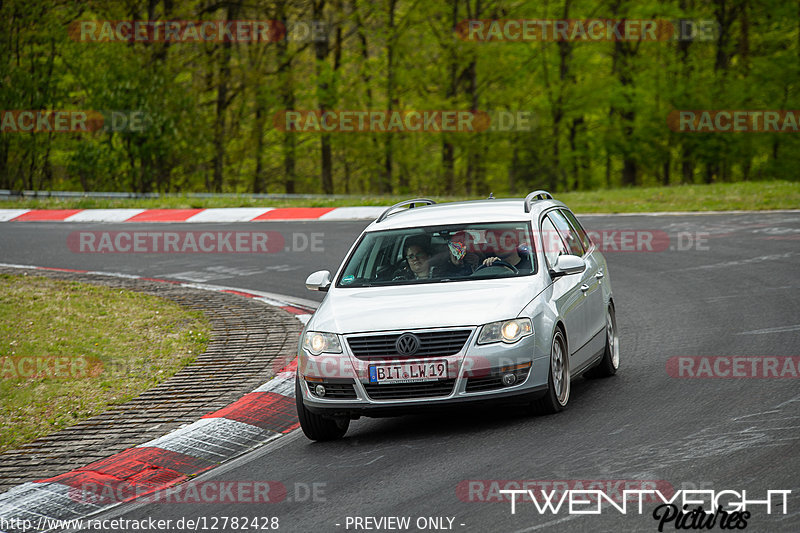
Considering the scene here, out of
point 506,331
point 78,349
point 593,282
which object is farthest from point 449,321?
point 78,349

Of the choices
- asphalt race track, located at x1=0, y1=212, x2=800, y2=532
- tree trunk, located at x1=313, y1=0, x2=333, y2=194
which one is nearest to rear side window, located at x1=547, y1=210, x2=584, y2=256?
asphalt race track, located at x1=0, y1=212, x2=800, y2=532

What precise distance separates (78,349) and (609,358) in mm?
5375

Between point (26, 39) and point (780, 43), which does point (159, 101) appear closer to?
point (26, 39)

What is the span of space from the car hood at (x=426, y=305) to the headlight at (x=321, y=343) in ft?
0.16

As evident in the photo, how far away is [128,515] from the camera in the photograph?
5762 mm

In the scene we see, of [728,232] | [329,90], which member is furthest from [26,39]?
[728,232]

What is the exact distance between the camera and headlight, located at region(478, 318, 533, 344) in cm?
680

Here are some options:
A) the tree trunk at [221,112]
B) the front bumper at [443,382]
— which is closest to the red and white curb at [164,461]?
the front bumper at [443,382]

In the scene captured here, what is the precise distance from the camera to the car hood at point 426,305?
686 centimetres

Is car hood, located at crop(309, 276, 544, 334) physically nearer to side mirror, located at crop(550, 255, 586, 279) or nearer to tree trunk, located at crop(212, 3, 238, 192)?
side mirror, located at crop(550, 255, 586, 279)

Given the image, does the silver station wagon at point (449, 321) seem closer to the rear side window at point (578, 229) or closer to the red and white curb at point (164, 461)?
the red and white curb at point (164, 461)

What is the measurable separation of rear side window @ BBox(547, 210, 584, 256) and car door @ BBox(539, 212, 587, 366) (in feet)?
0.42

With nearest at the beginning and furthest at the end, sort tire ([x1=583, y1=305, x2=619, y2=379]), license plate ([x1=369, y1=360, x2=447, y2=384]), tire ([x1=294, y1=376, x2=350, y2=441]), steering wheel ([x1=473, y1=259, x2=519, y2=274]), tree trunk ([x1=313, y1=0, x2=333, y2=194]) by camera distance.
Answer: license plate ([x1=369, y1=360, x2=447, y2=384]), tire ([x1=294, y1=376, x2=350, y2=441]), steering wheel ([x1=473, y1=259, x2=519, y2=274]), tire ([x1=583, y1=305, x2=619, y2=379]), tree trunk ([x1=313, y1=0, x2=333, y2=194])

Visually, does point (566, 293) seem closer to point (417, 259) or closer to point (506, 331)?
point (506, 331)
